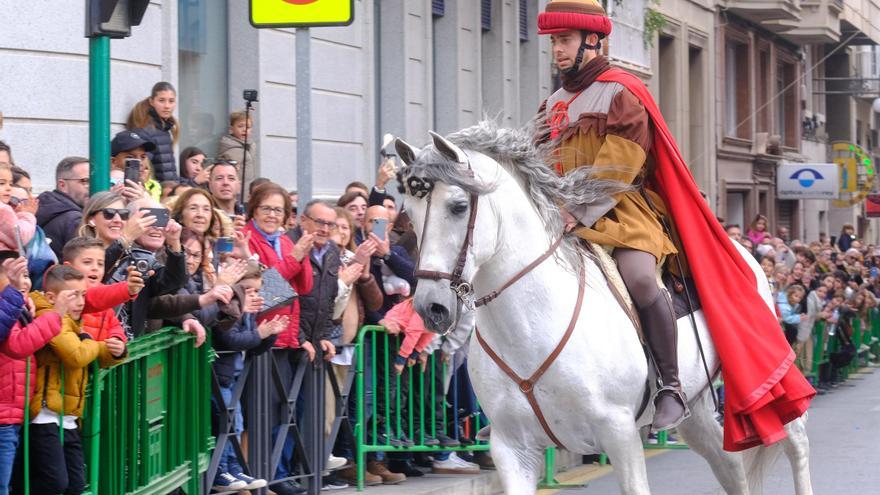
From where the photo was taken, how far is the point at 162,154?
11250 mm

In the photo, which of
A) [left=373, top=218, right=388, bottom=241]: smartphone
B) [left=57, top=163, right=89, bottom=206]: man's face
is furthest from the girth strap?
[left=373, top=218, right=388, bottom=241]: smartphone

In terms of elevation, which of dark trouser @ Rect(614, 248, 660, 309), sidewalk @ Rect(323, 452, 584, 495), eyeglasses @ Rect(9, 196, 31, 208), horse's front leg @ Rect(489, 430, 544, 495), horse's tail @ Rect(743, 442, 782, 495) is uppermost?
eyeglasses @ Rect(9, 196, 31, 208)

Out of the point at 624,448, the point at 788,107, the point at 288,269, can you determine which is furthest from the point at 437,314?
the point at 788,107

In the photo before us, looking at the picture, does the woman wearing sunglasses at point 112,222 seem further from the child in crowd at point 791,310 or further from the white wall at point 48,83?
the child in crowd at point 791,310

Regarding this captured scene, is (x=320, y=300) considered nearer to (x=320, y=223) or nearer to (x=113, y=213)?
(x=320, y=223)

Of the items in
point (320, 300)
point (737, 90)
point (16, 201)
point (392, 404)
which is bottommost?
point (392, 404)

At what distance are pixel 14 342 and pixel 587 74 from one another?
290cm

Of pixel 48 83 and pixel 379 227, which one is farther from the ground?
pixel 48 83

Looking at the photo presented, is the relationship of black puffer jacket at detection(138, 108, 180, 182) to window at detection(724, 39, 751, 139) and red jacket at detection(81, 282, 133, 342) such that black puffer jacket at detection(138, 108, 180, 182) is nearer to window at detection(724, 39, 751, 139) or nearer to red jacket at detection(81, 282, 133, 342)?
red jacket at detection(81, 282, 133, 342)

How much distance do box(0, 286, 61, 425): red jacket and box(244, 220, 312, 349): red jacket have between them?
10.4ft

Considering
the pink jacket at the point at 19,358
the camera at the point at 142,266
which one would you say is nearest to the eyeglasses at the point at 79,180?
the camera at the point at 142,266

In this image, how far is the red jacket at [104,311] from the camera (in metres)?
7.10

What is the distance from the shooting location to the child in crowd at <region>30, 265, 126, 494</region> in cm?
675

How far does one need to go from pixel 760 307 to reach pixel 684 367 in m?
0.65
